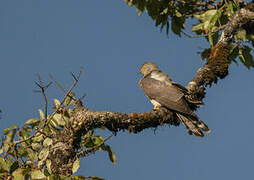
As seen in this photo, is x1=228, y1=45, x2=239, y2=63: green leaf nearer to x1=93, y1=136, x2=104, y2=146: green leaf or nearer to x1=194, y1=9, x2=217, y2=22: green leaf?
x1=194, y1=9, x2=217, y2=22: green leaf

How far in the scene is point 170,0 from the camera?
7.30 meters

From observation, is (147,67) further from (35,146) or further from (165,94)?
(35,146)

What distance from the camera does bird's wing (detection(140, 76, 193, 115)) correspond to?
6391 millimetres

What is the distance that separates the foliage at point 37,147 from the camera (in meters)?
4.52

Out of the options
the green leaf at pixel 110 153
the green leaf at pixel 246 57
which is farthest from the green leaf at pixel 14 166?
the green leaf at pixel 246 57

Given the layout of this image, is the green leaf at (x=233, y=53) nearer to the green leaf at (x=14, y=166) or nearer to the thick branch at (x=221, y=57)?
the thick branch at (x=221, y=57)

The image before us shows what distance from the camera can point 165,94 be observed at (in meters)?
7.34

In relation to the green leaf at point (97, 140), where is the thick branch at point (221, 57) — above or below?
above

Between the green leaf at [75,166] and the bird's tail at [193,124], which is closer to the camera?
the green leaf at [75,166]

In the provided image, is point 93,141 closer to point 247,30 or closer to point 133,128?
point 133,128

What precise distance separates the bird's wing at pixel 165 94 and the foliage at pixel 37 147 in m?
1.65

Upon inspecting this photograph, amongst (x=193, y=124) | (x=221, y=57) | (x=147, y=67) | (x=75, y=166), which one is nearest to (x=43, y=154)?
(x=75, y=166)

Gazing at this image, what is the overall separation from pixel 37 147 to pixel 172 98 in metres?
2.71

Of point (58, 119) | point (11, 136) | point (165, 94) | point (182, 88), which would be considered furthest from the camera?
point (165, 94)
